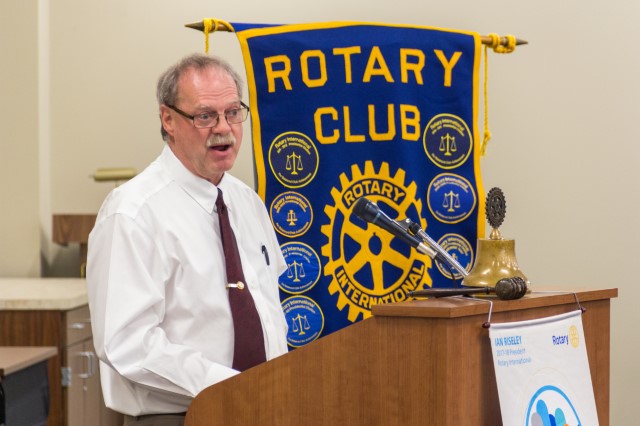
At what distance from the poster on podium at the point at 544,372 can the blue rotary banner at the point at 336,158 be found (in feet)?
3.86

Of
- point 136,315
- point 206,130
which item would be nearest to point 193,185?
point 206,130

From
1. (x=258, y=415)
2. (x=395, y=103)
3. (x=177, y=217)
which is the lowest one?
(x=258, y=415)

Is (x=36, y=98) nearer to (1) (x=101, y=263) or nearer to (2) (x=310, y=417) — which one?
(1) (x=101, y=263)

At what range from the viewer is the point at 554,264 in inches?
141

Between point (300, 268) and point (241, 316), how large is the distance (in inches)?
32.8

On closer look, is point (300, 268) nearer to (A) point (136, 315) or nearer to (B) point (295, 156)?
(B) point (295, 156)

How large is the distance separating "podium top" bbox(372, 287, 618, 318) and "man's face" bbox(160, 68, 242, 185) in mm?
728

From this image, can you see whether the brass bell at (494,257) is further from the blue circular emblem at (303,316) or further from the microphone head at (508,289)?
the blue circular emblem at (303,316)

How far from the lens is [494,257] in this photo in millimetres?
1698

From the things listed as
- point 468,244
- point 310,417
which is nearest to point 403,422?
point 310,417

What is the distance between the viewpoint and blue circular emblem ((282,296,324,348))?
2.73 meters

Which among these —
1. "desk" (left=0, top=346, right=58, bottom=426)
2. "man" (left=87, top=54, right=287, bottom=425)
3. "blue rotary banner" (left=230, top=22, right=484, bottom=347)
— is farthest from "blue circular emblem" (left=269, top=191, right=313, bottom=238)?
"desk" (left=0, top=346, right=58, bottom=426)

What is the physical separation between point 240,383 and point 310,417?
0.46ft

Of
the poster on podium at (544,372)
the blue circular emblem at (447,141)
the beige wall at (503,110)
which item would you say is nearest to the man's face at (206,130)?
the poster on podium at (544,372)
